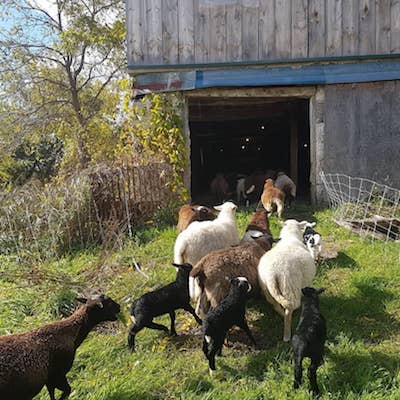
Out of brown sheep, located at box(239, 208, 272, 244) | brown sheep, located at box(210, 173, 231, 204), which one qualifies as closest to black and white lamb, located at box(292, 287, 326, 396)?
brown sheep, located at box(239, 208, 272, 244)

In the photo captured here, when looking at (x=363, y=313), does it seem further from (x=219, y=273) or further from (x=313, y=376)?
(x=219, y=273)

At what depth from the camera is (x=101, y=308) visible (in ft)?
11.1

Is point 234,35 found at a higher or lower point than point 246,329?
higher

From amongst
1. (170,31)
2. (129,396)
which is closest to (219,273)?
(129,396)

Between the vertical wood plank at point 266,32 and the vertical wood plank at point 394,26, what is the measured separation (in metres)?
2.52

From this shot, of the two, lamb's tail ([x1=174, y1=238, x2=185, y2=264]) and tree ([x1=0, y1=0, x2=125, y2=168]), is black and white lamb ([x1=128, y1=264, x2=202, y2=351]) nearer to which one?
lamb's tail ([x1=174, y1=238, x2=185, y2=264])

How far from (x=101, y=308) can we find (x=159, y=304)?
1.89 feet

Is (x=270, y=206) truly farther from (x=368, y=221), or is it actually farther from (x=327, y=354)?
(x=327, y=354)

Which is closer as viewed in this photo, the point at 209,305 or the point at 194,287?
the point at 209,305

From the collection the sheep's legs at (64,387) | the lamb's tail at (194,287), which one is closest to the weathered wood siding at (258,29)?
the lamb's tail at (194,287)

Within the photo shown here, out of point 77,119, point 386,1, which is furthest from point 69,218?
point 77,119

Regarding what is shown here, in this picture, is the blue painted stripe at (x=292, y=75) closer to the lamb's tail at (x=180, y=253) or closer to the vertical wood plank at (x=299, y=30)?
the vertical wood plank at (x=299, y=30)

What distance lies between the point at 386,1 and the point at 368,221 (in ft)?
16.8

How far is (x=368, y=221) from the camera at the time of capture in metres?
6.48
